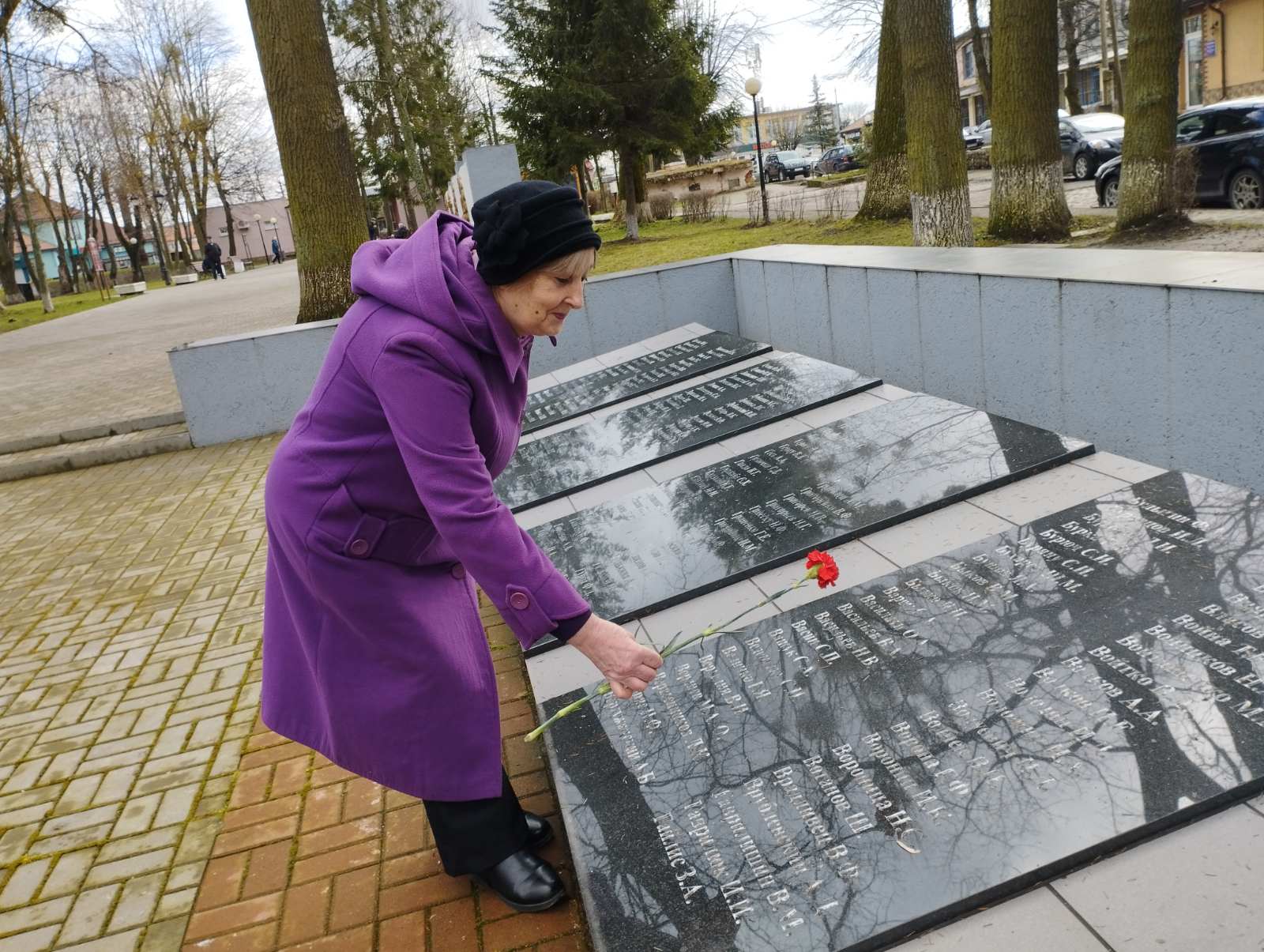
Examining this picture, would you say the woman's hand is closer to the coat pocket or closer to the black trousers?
the coat pocket

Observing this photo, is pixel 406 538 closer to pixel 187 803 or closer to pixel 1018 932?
pixel 1018 932

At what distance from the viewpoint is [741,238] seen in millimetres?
15844

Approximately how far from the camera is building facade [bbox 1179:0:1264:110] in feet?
95.3

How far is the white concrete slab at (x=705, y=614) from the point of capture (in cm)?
280

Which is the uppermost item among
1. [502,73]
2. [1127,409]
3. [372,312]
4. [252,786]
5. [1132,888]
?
[502,73]

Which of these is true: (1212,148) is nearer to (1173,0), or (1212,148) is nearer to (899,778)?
(1173,0)

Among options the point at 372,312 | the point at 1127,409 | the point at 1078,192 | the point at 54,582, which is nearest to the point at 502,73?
the point at 1078,192

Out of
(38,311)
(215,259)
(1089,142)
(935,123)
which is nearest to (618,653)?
(935,123)

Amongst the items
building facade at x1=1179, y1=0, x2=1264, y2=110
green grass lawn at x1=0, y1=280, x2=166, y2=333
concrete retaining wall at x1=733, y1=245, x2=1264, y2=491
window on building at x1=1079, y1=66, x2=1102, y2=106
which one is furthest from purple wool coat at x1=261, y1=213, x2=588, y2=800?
window on building at x1=1079, y1=66, x2=1102, y2=106

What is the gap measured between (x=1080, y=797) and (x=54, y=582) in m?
5.39

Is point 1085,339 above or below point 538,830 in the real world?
above

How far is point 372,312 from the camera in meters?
1.79

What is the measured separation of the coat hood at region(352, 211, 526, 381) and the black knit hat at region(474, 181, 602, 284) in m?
0.07

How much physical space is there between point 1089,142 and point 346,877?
2089 centimetres
